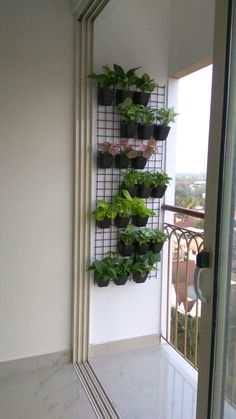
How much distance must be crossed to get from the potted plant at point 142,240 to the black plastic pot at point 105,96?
0.88 meters

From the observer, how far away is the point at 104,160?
6.86 feet

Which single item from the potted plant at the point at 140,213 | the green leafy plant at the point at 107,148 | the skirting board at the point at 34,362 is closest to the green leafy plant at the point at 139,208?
the potted plant at the point at 140,213

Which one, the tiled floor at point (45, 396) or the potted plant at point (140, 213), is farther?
the potted plant at point (140, 213)

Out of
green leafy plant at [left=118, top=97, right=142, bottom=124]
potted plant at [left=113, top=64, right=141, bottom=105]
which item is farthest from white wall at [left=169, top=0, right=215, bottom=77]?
green leafy plant at [left=118, top=97, right=142, bottom=124]

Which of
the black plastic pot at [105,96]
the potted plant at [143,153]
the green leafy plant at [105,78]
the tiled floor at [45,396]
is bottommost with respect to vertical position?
the tiled floor at [45,396]

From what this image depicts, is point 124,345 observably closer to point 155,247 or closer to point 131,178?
point 155,247

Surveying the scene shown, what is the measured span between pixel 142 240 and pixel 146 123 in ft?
2.59

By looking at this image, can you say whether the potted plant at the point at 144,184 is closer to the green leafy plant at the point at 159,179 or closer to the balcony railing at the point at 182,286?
the green leafy plant at the point at 159,179

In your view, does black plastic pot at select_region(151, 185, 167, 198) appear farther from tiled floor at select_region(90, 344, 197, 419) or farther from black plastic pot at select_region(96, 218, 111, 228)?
tiled floor at select_region(90, 344, 197, 419)

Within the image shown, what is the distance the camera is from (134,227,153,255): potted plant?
7.27 feet

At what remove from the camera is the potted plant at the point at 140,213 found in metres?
2.16

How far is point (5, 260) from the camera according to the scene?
2010mm

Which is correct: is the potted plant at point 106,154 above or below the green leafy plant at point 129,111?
below

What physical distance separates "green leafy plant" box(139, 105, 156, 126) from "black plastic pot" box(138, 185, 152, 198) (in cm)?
42
